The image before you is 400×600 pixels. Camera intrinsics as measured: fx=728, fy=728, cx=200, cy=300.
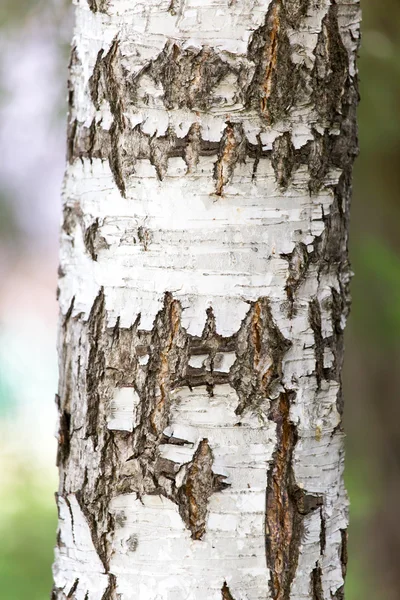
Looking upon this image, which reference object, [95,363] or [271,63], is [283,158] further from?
[95,363]

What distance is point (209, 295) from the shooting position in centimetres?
101

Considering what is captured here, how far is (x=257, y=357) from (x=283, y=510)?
0.73 feet

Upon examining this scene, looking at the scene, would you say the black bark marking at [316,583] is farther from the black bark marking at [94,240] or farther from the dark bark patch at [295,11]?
the dark bark patch at [295,11]

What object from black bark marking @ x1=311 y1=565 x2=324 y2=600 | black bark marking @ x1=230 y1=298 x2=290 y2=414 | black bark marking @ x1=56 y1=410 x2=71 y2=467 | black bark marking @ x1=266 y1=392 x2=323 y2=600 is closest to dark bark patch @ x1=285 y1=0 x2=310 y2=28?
black bark marking @ x1=230 y1=298 x2=290 y2=414

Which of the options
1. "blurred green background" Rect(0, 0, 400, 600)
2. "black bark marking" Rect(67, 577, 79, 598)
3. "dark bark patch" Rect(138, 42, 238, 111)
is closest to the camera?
"dark bark patch" Rect(138, 42, 238, 111)

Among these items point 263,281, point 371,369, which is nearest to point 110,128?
point 263,281

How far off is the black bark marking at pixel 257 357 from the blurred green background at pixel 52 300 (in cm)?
157

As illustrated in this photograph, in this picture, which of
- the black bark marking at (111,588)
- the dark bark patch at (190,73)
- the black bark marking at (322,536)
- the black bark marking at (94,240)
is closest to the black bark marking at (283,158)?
the dark bark patch at (190,73)

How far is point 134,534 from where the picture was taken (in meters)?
1.04

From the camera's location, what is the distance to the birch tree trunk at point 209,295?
1011mm

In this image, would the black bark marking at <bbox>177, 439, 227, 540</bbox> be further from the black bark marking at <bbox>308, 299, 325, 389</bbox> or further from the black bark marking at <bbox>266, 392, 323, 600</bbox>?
the black bark marking at <bbox>308, 299, 325, 389</bbox>

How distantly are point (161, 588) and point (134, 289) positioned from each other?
0.42 m

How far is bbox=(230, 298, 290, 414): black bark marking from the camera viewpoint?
102cm

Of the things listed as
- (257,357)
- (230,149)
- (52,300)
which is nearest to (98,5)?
(230,149)
